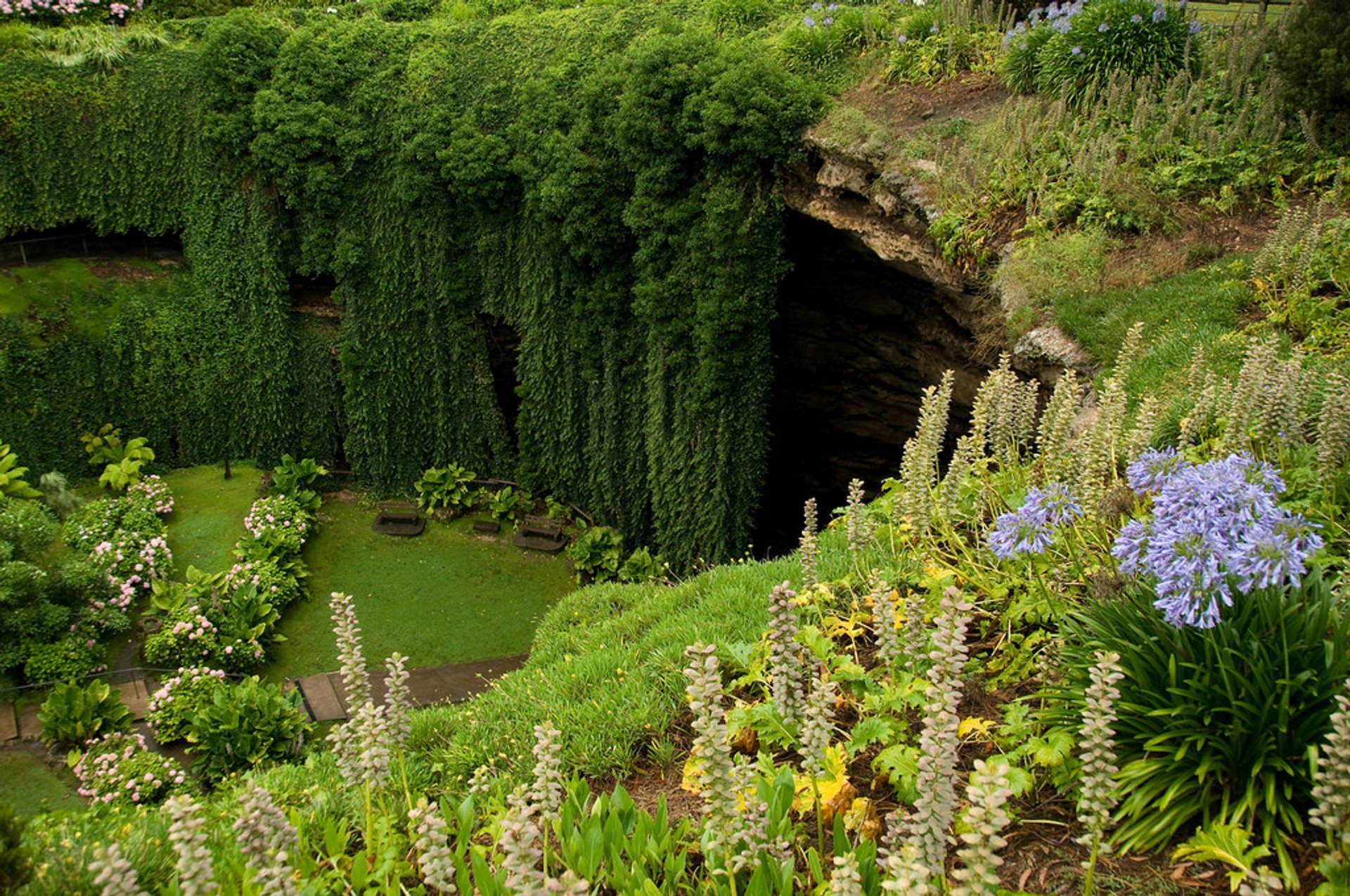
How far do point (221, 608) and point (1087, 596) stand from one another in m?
12.0

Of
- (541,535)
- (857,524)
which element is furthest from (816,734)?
(541,535)

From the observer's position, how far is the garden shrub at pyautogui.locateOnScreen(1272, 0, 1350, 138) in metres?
8.95

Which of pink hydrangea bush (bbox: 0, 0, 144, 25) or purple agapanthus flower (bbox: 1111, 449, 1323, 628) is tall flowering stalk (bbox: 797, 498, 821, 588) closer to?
purple agapanthus flower (bbox: 1111, 449, 1323, 628)

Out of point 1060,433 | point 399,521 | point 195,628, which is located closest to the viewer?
point 1060,433

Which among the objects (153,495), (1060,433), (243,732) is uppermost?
→ (1060,433)

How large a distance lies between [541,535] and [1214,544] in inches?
522

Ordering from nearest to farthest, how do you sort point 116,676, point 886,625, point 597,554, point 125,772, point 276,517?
point 886,625 → point 125,772 → point 116,676 → point 597,554 → point 276,517

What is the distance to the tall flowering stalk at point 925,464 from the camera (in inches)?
204

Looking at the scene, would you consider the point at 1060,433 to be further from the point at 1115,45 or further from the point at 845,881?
the point at 1115,45

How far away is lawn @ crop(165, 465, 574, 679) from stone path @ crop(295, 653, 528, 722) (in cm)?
32

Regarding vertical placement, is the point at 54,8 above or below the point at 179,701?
above

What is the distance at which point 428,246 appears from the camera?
15820 millimetres

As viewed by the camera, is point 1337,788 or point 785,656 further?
point 785,656

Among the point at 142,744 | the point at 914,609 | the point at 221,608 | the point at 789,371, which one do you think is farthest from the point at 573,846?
the point at 789,371
